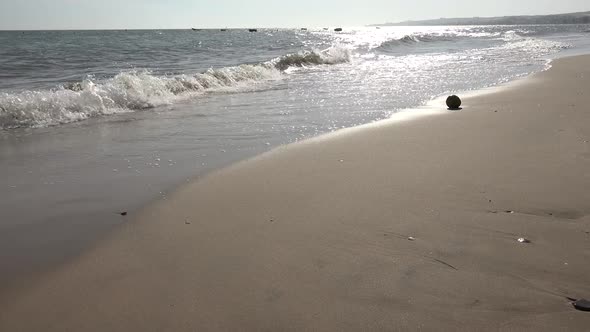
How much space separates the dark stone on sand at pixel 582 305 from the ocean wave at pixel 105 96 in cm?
770

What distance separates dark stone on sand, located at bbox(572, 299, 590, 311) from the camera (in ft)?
7.36

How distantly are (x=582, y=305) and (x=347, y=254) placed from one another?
1245 mm

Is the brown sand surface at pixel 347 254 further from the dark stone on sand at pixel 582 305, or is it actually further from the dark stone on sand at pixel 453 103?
Result: the dark stone on sand at pixel 453 103

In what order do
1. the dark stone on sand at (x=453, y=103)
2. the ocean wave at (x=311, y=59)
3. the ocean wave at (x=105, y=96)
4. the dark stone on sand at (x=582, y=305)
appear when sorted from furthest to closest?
1. the ocean wave at (x=311, y=59)
2. the dark stone on sand at (x=453, y=103)
3. the ocean wave at (x=105, y=96)
4. the dark stone on sand at (x=582, y=305)

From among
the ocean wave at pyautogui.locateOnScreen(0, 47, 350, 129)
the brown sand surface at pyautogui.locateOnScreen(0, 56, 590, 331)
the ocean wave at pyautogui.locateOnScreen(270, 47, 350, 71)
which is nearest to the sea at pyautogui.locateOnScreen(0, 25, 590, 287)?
the ocean wave at pyautogui.locateOnScreen(0, 47, 350, 129)

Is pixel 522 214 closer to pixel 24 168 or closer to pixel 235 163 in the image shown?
pixel 235 163

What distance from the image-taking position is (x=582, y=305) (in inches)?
89.2

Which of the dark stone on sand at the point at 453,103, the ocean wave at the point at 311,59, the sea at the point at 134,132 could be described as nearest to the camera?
the sea at the point at 134,132

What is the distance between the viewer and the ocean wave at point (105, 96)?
7.87 meters

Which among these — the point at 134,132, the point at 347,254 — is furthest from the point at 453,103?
the point at 347,254

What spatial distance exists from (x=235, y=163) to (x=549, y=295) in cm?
344

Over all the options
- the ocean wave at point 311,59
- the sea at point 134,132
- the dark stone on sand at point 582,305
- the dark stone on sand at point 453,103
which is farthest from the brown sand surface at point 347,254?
the ocean wave at point 311,59

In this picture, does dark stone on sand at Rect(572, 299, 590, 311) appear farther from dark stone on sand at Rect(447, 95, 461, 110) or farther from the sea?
dark stone on sand at Rect(447, 95, 461, 110)

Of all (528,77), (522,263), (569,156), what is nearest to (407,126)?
(569,156)
